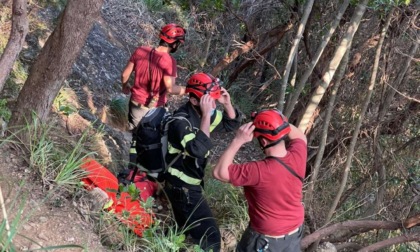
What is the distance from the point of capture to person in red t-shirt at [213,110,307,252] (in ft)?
11.8

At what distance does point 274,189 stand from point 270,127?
447mm

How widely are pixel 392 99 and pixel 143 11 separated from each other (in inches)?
303

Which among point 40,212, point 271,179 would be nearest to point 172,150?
point 271,179

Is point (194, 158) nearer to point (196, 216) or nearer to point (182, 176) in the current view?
point (182, 176)

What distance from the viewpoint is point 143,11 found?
12602 mm

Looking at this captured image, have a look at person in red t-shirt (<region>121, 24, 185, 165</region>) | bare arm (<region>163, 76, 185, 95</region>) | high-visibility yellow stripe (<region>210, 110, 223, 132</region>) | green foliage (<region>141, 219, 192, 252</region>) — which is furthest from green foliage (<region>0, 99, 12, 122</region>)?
high-visibility yellow stripe (<region>210, 110, 223, 132</region>)

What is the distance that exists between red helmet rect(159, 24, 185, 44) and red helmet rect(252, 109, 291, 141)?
6.57ft

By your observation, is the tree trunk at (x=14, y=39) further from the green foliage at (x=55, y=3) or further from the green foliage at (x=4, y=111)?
the green foliage at (x=55, y=3)

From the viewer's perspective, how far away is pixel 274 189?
364 cm

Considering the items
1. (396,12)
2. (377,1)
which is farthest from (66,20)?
(396,12)

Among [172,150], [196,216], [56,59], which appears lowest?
[196,216]

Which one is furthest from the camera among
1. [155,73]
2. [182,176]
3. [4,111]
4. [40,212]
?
[155,73]

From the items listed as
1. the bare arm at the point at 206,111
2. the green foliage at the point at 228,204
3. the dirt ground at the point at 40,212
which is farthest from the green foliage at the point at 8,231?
the green foliage at the point at 228,204

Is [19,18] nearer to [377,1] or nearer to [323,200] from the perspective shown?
[377,1]
